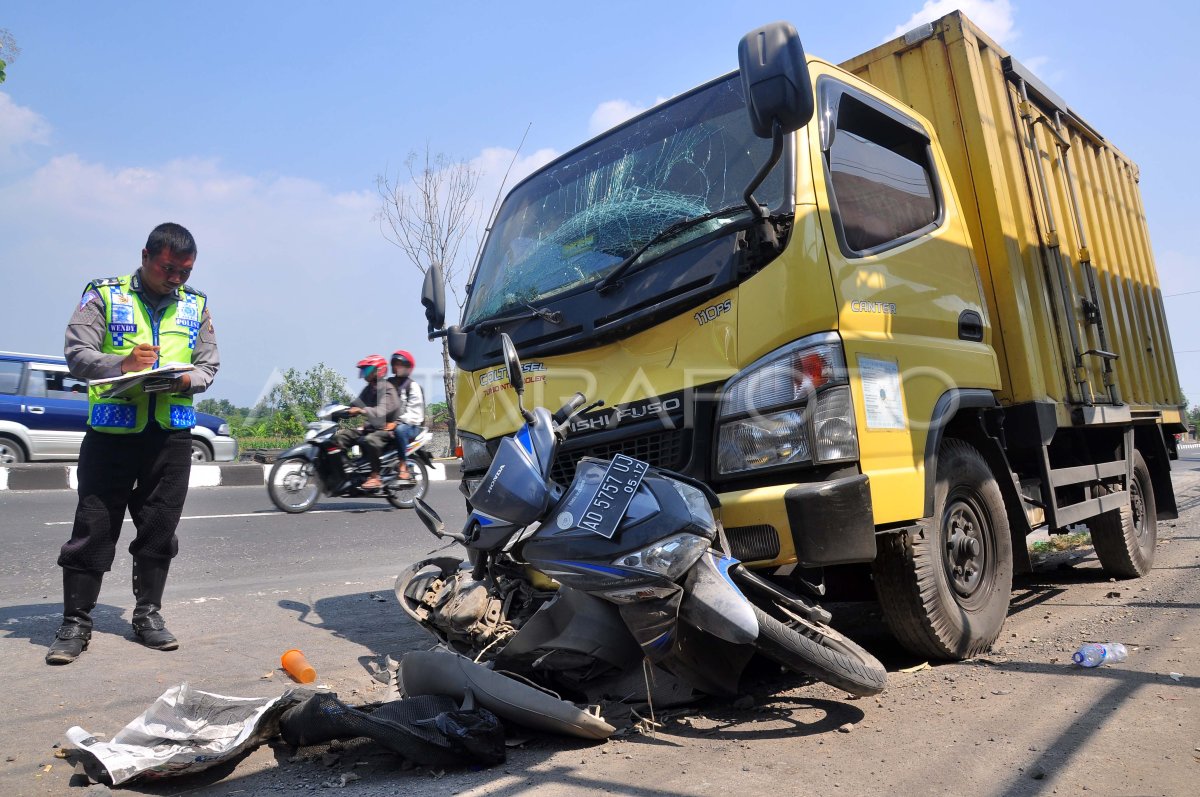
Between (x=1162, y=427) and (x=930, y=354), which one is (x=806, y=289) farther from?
(x=1162, y=427)

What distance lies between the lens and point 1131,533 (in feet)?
18.4

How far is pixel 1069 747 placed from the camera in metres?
2.45

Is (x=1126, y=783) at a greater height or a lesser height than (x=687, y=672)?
lesser

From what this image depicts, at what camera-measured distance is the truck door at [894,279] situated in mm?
2926

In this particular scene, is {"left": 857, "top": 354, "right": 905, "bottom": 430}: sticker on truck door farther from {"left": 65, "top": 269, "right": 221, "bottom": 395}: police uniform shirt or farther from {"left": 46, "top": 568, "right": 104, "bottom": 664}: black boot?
{"left": 46, "top": 568, "right": 104, "bottom": 664}: black boot

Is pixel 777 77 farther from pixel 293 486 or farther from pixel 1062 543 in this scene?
pixel 293 486

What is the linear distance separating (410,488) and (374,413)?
1002mm

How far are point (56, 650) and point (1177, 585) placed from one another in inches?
235

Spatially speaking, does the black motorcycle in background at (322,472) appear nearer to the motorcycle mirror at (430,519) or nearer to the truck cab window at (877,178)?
the motorcycle mirror at (430,519)

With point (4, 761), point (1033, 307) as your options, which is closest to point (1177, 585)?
point (1033, 307)

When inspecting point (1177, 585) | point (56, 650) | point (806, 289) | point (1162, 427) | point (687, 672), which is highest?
point (806, 289)

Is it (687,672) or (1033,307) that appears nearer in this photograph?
(687,672)

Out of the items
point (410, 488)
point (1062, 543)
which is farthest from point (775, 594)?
point (410, 488)

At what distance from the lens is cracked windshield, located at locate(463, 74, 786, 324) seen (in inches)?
127
